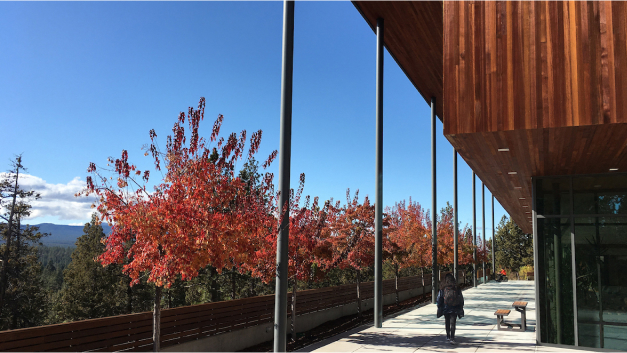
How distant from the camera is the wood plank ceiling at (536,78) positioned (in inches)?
234

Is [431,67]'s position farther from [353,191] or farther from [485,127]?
[485,127]

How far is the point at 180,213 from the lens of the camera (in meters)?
7.27

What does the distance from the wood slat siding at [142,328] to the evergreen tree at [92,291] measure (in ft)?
80.3

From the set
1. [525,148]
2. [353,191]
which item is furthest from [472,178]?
[525,148]

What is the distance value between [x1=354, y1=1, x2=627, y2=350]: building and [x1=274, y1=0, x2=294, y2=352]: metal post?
289 centimetres

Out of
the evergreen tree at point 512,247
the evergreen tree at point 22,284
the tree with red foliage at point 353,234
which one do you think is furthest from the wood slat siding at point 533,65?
the evergreen tree at point 512,247

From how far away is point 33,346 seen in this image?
23.2 feet

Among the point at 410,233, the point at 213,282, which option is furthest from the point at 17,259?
the point at 410,233

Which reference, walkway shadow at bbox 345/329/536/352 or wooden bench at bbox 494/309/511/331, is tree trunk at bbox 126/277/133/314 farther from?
wooden bench at bbox 494/309/511/331

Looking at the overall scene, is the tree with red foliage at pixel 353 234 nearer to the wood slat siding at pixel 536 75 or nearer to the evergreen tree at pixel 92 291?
the wood slat siding at pixel 536 75

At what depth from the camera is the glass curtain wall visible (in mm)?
9109

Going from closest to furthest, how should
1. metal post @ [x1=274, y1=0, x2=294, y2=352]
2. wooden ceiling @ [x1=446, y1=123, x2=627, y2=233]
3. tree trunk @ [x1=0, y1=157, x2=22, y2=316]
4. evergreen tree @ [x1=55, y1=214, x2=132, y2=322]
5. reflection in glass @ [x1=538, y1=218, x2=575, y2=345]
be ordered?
wooden ceiling @ [x1=446, y1=123, x2=627, y2=233]
metal post @ [x1=274, y1=0, x2=294, y2=352]
reflection in glass @ [x1=538, y1=218, x2=575, y2=345]
tree trunk @ [x1=0, y1=157, x2=22, y2=316]
evergreen tree @ [x1=55, y1=214, x2=132, y2=322]

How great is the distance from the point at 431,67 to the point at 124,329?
12.9 m

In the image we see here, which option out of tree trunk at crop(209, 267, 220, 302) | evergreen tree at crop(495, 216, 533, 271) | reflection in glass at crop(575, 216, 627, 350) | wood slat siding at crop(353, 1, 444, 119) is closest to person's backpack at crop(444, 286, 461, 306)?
reflection in glass at crop(575, 216, 627, 350)
